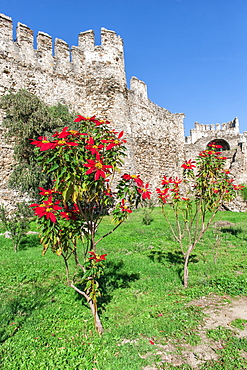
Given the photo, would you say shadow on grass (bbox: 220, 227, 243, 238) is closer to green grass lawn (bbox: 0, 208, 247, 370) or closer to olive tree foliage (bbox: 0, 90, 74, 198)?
green grass lawn (bbox: 0, 208, 247, 370)

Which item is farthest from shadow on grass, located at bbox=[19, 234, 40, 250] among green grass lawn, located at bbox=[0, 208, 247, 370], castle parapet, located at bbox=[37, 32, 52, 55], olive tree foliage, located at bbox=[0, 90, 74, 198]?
castle parapet, located at bbox=[37, 32, 52, 55]

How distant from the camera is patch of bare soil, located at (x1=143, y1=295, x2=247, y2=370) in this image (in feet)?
9.97

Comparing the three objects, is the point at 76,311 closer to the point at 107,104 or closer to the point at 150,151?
the point at 107,104

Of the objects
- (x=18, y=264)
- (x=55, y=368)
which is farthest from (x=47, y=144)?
(x=18, y=264)

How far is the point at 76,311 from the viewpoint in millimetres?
4293

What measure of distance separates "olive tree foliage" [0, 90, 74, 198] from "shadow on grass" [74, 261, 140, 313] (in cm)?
544

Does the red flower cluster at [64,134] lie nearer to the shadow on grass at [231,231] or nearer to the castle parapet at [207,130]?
the shadow on grass at [231,231]

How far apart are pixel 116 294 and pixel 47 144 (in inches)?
130

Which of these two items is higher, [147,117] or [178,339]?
[147,117]

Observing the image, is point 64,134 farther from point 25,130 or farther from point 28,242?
point 25,130

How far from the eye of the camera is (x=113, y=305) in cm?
451

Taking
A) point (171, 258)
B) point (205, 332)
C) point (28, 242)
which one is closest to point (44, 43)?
point (28, 242)

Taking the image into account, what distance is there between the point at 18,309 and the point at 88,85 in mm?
12132

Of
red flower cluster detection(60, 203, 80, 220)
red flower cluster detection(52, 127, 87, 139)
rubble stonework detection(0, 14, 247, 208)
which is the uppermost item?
rubble stonework detection(0, 14, 247, 208)
